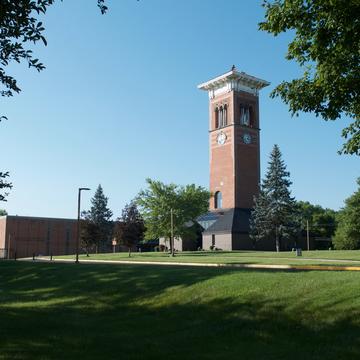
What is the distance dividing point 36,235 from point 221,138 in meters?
36.9

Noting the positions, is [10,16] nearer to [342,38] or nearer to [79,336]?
[342,38]

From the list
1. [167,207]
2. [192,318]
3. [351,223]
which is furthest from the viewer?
[351,223]

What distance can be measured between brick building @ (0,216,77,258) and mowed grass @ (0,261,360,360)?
67.0 meters

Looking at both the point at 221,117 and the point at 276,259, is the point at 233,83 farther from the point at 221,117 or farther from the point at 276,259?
the point at 276,259

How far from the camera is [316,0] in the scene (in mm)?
9070

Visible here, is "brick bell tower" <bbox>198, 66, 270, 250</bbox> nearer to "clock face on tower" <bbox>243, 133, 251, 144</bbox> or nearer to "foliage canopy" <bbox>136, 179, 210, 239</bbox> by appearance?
"clock face on tower" <bbox>243, 133, 251, 144</bbox>

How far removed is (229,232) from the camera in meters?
60.4

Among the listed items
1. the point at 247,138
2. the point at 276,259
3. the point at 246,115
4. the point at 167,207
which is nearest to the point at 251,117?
the point at 246,115

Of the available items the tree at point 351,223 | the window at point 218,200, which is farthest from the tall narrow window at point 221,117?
the tree at point 351,223

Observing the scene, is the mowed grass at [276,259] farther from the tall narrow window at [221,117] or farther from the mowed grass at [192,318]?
the tall narrow window at [221,117]

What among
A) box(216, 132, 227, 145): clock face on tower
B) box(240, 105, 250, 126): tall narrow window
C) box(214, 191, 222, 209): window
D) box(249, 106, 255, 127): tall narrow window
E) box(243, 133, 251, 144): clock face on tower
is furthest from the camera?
box(249, 106, 255, 127): tall narrow window

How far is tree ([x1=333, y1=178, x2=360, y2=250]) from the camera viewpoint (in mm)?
59906

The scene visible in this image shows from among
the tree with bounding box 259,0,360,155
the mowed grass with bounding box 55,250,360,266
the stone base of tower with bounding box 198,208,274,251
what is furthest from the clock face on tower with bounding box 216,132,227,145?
Answer: the tree with bounding box 259,0,360,155

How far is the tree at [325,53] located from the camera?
8.81 meters
